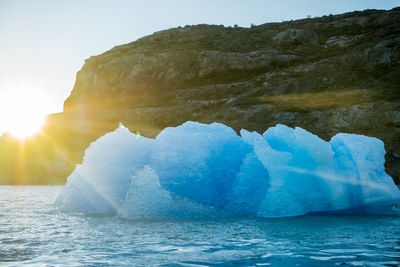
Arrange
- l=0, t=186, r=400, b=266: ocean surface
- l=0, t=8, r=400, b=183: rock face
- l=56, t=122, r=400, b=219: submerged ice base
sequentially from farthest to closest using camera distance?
l=0, t=8, r=400, b=183: rock face → l=56, t=122, r=400, b=219: submerged ice base → l=0, t=186, r=400, b=266: ocean surface

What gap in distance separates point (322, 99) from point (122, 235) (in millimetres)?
30003

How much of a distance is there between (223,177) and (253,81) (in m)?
37.8

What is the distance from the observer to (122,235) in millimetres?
6691

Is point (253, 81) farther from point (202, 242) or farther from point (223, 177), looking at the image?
point (202, 242)

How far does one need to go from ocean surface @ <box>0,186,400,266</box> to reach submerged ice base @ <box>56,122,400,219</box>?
0.53 meters

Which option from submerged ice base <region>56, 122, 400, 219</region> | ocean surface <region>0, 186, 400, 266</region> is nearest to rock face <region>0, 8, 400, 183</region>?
submerged ice base <region>56, 122, 400, 219</region>

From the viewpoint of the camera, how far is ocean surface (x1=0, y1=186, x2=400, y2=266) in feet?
15.9

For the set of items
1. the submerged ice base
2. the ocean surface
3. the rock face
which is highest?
the rock face

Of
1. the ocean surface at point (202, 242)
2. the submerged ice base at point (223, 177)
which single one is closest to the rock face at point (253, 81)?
the submerged ice base at point (223, 177)

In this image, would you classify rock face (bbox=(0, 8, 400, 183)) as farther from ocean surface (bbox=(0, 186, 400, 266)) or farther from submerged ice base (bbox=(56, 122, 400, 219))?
ocean surface (bbox=(0, 186, 400, 266))

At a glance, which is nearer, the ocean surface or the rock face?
the ocean surface

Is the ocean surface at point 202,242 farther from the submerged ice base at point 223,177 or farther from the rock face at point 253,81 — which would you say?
the rock face at point 253,81

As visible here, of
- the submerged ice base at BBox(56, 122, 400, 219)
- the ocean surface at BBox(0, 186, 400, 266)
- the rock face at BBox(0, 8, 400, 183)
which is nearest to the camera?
the ocean surface at BBox(0, 186, 400, 266)

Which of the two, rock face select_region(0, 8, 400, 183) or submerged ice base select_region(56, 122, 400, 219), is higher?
rock face select_region(0, 8, 400, 183)
